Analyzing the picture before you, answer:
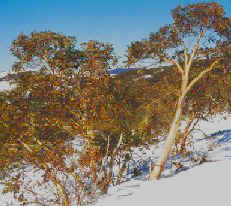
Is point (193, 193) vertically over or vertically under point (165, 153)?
under

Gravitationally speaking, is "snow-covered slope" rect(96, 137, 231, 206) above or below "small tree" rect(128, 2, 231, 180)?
below

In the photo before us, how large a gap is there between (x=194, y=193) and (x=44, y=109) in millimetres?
6782

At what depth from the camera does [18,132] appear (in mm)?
11070

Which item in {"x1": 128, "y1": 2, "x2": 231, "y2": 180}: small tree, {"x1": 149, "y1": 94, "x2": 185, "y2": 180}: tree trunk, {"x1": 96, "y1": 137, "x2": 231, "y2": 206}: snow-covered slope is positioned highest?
{"x1": 128, "y1": 2, "x2": 231, "y2": 180}: small tree

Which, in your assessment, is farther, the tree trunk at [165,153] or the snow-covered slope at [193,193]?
the tree trunk at [165,153]

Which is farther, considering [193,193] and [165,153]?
[165,153]

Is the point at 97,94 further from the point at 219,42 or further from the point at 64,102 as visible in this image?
the point at 219,42

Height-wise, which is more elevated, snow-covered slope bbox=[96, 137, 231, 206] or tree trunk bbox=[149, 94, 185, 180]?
tree trunk bbox=[149, 94, 185, 180]

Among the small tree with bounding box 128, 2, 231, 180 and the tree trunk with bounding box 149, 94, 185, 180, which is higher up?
the small tree with bounding box 128, 2, 231, 180

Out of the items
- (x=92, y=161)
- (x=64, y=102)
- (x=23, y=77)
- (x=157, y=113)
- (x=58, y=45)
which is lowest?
(x=92, y=161)

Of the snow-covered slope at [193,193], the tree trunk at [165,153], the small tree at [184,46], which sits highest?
the small tree at [184,46]

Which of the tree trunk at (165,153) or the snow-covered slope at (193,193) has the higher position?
the tree trunk at (165,153)

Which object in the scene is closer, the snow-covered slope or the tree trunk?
the snow-covered slope

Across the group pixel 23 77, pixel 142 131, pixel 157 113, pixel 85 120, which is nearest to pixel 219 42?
pixel 157 113
